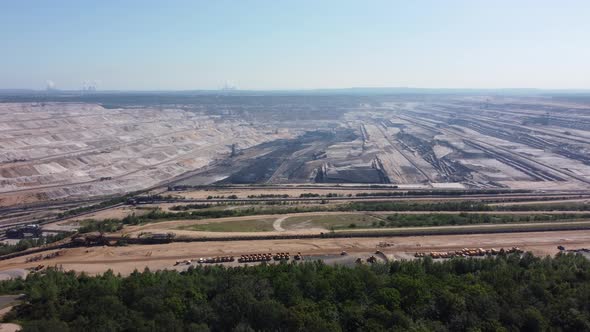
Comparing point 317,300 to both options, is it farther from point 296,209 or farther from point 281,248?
point 296,209

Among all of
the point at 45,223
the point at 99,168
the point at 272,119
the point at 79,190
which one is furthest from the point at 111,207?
the point at 272,119

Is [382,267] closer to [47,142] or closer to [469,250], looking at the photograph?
[469,250]

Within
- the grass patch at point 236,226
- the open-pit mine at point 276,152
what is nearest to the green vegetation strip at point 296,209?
the grass patch at point 236,226

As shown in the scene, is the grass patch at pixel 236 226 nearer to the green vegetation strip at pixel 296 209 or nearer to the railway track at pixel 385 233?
the green vegetation strip at pixel 296 209

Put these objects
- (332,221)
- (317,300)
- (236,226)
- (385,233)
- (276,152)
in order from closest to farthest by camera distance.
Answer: (317,300), (385,233), (236,226), (332,221), (276,152)

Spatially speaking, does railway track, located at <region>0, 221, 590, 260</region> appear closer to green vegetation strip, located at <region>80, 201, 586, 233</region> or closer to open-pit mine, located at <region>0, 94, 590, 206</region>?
green vegetation strip, located at <region>80, 201, 586, 233</region>

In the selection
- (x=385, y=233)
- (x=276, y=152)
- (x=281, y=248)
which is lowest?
(x=281, y=248)

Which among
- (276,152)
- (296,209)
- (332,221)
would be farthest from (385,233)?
(276,152)
